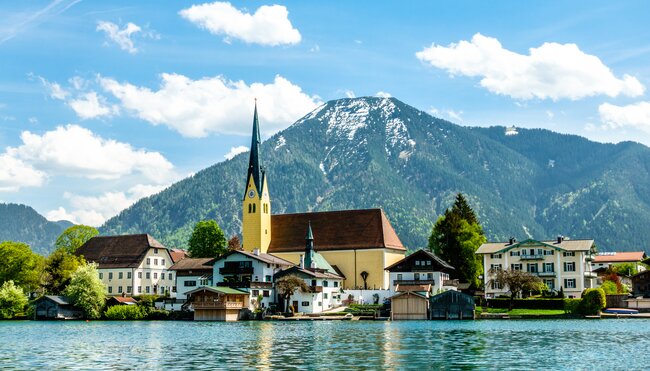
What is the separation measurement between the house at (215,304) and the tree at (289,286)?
5635mm

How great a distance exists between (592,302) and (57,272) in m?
65.0

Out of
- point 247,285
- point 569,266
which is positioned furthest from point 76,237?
point 569,266

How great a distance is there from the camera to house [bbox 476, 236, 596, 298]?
101 metres

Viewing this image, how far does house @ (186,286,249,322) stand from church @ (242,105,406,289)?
59.5 ft

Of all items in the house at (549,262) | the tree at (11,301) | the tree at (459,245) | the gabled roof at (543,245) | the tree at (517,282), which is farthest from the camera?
the tree at (459,245)

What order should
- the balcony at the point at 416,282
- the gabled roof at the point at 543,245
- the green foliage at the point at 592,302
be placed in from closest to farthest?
the green foliage at the point at 592,302 < the balcony at the point at 416,282 < the gabled roof at the point at 543,245

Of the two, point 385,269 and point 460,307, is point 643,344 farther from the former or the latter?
point 385,269

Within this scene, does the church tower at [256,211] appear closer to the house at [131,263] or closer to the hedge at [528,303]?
the house at [131,263]

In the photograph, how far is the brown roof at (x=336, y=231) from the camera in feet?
368

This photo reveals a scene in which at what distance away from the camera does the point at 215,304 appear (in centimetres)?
8844

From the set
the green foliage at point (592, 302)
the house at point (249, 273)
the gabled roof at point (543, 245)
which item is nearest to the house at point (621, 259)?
the gabled roof at point (543, 245)

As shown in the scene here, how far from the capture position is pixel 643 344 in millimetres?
46125

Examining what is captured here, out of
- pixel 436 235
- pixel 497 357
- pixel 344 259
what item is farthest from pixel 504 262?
pixel 497 357

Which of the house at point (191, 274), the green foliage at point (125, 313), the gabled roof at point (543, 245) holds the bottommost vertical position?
the green foliage at point (125, 313)
